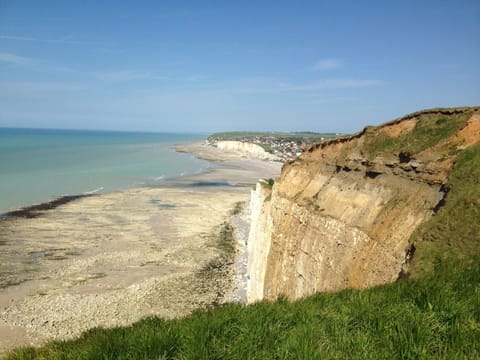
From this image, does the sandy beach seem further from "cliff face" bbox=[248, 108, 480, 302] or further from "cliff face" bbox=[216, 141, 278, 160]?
"cliff face" bbox=[216, 141, 278, 160]

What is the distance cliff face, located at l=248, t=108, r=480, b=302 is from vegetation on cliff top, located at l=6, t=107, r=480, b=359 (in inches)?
180

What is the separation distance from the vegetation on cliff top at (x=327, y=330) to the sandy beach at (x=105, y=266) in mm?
16523

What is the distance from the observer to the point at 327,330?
18.7 ft

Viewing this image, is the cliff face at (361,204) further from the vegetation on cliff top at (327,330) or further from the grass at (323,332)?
the grass at (323,332)

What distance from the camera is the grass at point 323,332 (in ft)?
16.4

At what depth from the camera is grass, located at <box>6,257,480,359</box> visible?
4988 mm

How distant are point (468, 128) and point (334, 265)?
22.9 feet

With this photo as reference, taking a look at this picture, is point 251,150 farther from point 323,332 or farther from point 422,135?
point 323,332

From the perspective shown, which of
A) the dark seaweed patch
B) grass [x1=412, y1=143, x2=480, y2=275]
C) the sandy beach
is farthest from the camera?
the dark seaweed patch

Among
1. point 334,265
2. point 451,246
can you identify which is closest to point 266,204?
point 334,265

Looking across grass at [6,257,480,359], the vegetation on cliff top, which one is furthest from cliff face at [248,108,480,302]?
grass at [6,257,480,359]

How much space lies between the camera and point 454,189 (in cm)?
1141

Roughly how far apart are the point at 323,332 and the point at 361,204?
10966mm

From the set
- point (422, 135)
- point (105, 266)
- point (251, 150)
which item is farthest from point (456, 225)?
point (251, 150)
